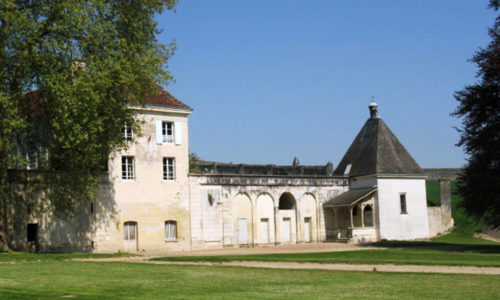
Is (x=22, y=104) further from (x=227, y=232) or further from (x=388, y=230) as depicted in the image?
(x=388, y=230)

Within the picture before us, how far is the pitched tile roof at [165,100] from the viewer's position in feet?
111

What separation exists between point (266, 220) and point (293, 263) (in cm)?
1790

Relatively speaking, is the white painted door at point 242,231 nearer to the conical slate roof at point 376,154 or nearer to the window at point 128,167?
the window at point 128,167

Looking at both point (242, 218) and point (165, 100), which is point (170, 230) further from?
point (165, 100)

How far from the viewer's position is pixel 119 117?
28125 mm

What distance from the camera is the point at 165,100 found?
3481 cm

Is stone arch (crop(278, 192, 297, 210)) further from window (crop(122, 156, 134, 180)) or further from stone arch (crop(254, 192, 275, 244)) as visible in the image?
window (crop(122, 156, 134, 180))

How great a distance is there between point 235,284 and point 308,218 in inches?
1098

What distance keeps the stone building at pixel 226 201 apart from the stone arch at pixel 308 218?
61 mm

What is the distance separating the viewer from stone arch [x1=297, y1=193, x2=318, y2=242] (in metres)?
39.9

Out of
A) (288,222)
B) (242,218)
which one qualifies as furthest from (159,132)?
(288,222)

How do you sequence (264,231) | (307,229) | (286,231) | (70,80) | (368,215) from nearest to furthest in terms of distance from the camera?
(70,80) < (264,231) < (286,231) < (307,229) < (368,215)

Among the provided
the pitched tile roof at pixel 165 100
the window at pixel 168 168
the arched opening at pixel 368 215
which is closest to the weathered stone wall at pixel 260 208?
the window at pixel 168 168

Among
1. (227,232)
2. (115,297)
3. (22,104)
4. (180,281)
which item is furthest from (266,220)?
(115,297)
